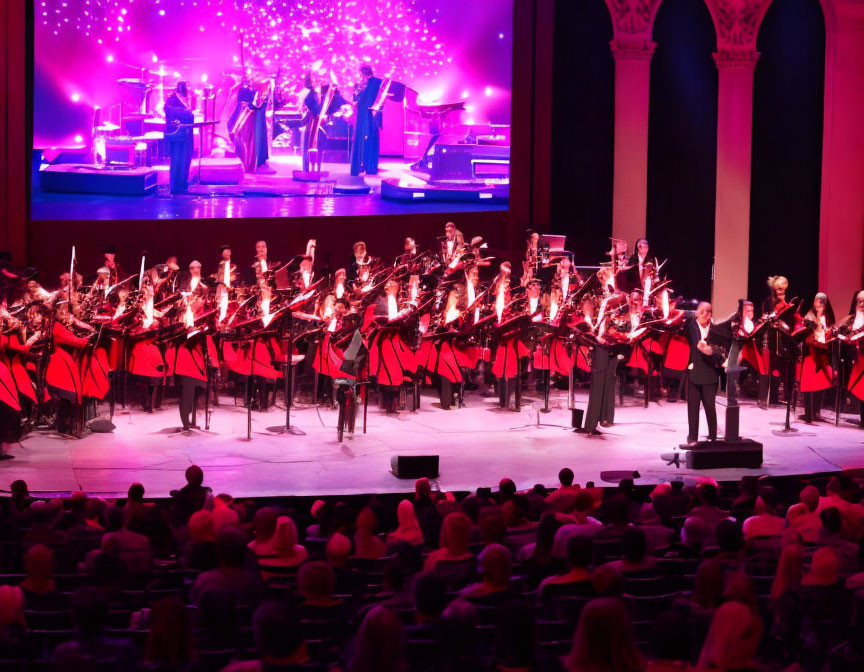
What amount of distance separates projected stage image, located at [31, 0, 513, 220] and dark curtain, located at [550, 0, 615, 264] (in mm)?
1030

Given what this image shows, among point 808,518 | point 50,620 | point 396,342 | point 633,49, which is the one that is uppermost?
point 633,49

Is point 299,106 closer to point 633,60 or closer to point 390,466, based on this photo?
point 633,60

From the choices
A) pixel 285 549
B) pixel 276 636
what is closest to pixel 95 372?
pixel 285 549

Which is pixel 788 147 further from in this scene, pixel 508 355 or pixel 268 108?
pixel 268 108

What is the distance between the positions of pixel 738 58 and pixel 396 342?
7.97 m

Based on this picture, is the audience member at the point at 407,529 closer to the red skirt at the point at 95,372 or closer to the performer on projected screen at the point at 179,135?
the red skirt at the point at 95,372

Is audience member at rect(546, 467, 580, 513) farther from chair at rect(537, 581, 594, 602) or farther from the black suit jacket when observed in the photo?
the black suit jacket

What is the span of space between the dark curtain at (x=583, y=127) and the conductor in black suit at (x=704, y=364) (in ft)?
25.1

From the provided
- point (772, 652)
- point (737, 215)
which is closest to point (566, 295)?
point (737, 215)

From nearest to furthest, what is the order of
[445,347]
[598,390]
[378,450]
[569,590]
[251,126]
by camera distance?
[569,590], [378,450], [598,390], [445,347], [251,126]

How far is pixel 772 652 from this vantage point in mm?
6551

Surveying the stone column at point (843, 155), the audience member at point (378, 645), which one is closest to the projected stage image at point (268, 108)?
the stone column at point (843, 155)

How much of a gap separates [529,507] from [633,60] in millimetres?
12707

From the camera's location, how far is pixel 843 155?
1916cm
